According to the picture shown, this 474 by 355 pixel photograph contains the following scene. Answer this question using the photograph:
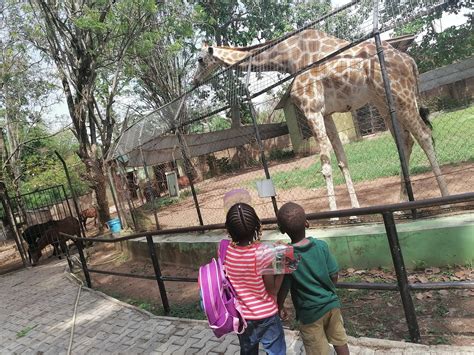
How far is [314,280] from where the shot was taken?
212 cm

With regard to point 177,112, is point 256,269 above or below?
below

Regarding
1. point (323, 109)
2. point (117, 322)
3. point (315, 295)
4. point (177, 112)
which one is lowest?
point (117, 322)

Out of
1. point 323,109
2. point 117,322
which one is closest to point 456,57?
point 323,109

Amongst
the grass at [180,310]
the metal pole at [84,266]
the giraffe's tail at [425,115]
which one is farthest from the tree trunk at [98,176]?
the giraffe's tail at [425,115]

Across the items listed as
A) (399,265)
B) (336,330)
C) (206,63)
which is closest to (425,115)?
(399,265)

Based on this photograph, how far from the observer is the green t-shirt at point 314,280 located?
210 cm

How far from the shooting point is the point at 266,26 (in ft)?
60.6

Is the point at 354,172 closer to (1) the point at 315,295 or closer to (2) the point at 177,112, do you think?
(2) the point at 177,112

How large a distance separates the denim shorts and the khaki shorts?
16 centimetres

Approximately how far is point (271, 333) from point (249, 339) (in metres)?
0.14

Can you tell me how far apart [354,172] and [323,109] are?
11.3 ft

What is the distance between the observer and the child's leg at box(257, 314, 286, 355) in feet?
7.34

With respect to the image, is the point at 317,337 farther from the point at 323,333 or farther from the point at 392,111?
the point at 392,111

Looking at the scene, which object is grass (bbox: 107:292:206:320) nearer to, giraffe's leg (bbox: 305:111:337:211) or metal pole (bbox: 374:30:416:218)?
giraffe's leg (bbox: 305:111:337:211)
